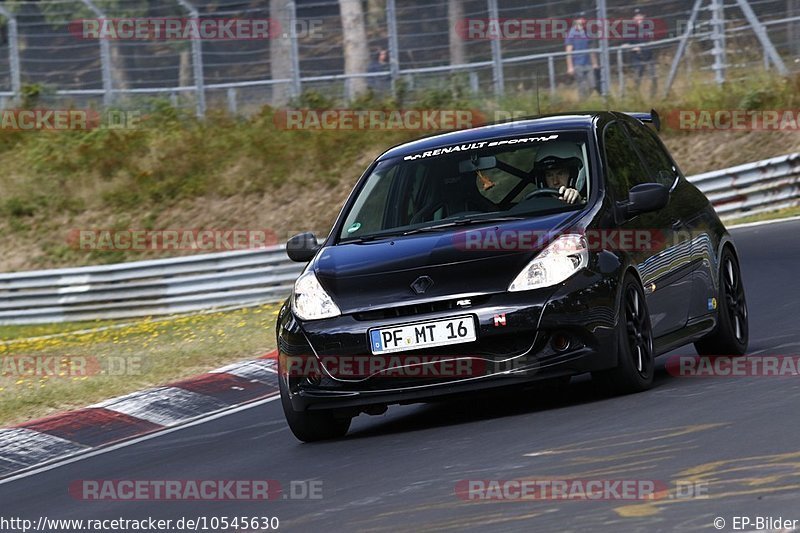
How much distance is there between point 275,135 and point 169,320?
26.1 ft

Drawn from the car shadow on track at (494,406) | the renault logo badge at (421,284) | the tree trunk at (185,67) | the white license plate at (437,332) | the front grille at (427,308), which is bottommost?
the car shadow on track at (494,406)

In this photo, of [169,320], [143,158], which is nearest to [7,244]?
[143,158]

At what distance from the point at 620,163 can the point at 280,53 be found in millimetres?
17854

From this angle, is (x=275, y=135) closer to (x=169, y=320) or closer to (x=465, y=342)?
(x=169, y=320)

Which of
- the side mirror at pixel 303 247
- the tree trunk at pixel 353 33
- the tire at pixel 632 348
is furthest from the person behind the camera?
the tree trunk at pixel 353 33

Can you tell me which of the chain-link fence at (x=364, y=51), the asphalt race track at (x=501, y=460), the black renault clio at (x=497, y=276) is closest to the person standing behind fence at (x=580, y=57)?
the chain-link fence at (x=364, y=51)

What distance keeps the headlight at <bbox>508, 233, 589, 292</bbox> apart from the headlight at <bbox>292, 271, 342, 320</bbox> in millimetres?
930

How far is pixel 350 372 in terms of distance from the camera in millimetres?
7895

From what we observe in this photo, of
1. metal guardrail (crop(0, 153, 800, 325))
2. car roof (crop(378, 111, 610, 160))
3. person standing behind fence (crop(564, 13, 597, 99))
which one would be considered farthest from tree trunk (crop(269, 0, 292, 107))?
car roof (crop(378, 111, 610, 160))

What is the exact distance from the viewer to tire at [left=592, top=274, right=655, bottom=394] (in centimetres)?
791

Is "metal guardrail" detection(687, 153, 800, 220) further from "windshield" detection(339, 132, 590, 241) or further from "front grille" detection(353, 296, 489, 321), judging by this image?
"front grille" detection(353, 296, 489, 321)

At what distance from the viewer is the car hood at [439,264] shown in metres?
7.72

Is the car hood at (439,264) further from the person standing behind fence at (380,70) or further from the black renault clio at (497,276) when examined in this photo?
the person standing behind fence at (380,70)

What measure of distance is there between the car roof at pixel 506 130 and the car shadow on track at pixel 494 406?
1.44 meters
